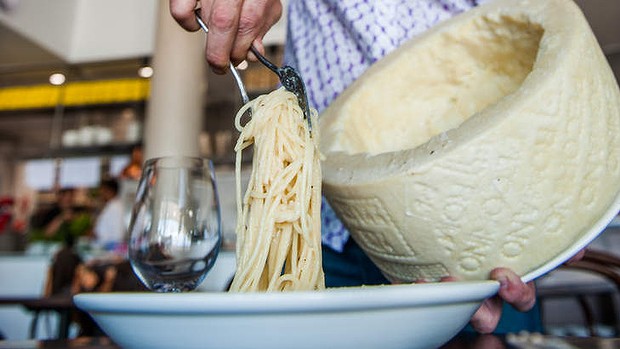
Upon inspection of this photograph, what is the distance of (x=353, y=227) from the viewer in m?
0.53

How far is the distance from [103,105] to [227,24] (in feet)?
16.5

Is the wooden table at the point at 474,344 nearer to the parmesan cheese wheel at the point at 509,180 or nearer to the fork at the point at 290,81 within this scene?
the parmesan cheese wheel at the point at 509,180

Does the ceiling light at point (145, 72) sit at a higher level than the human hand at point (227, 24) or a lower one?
higher

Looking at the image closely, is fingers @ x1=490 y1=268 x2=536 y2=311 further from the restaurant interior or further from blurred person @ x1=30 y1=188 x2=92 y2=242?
blurred person @ x1=30 y1=188 x2=92 y2=242

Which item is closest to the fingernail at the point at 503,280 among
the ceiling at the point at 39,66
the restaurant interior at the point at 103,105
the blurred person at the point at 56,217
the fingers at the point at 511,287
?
the fingers at the point at 511,287

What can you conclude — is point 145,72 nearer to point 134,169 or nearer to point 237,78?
point 134,169

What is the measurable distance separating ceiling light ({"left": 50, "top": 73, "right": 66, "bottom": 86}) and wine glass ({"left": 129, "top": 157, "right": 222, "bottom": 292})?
508cm

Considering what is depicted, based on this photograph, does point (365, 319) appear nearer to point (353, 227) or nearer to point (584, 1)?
point (353, 227)

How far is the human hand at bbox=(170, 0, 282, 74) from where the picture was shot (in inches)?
23.0

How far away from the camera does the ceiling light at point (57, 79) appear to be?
17.0 ft

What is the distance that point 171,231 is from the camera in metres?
0.70

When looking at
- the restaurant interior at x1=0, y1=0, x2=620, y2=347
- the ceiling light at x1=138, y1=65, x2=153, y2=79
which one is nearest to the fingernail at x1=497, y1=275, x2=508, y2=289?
the restaurant interior at x1=0, y1=0, x2=620, y2=347

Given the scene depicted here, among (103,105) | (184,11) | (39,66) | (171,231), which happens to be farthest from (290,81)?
(39,66)

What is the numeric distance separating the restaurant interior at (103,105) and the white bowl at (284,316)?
313cm
